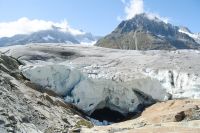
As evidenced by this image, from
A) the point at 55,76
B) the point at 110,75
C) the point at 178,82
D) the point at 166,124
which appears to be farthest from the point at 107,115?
the point at 166,124

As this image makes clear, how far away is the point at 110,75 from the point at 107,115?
376 cm

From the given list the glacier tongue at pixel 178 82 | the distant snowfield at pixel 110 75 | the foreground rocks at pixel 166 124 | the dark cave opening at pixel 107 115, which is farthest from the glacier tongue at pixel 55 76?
the foreground rocks at pixel 166 124

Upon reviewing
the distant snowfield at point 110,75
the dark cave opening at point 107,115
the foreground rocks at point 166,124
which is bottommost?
the dark cave opening at point 107,115

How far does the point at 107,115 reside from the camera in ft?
125

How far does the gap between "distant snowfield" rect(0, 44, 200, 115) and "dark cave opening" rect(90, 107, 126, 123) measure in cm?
35

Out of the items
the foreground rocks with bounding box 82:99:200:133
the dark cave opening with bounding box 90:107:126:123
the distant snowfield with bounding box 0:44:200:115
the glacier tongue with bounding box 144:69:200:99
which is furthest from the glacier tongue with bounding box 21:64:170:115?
the foreground rocks with bounding box 82:99:200:133

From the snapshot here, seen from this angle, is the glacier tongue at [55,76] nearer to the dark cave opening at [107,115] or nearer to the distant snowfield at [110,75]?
the distant snowfield at [110,75]

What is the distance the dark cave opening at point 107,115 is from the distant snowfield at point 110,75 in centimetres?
35

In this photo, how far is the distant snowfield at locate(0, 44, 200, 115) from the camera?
36562 millimetres

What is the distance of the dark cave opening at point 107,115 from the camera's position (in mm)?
37000

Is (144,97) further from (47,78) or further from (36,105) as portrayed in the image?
(36,105)

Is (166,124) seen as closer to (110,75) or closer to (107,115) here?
(107,115)

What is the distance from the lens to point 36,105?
28.1m

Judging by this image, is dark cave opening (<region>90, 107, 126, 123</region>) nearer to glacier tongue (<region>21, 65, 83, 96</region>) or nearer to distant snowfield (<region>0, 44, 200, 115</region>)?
distant snowfield (<region>0, 44, 200, 115</region>)
